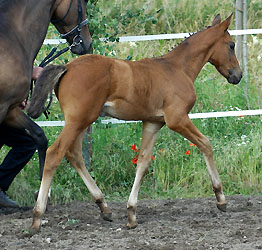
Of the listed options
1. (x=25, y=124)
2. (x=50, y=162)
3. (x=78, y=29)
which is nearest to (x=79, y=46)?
(x=78, y=29)

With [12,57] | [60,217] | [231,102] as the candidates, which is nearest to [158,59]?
[12,57]

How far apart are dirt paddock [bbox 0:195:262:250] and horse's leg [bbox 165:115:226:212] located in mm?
210

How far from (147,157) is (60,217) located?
3.03ft

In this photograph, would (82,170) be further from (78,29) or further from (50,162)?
(78,29)

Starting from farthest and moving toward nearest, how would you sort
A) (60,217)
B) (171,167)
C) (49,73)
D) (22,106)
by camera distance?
1. (171,167)
2. (22,106)
3. (60,217)
4. (49,73)

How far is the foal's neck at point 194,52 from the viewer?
5543 mm

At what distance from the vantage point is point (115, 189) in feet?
22.1

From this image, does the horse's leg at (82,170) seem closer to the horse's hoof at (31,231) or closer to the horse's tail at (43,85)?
the horse's tail at (43,85)

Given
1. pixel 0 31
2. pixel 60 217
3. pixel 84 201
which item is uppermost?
pixel 0 31

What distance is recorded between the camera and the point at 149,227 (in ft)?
16.6

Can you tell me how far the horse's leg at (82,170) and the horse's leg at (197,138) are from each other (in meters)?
0.80

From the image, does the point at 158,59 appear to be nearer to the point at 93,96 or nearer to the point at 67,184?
the point at 93,96

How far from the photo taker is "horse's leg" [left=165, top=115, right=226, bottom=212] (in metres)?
5.23

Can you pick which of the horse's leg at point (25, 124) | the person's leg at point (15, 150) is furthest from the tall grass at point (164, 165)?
the horse's leg at point (25, 124)
